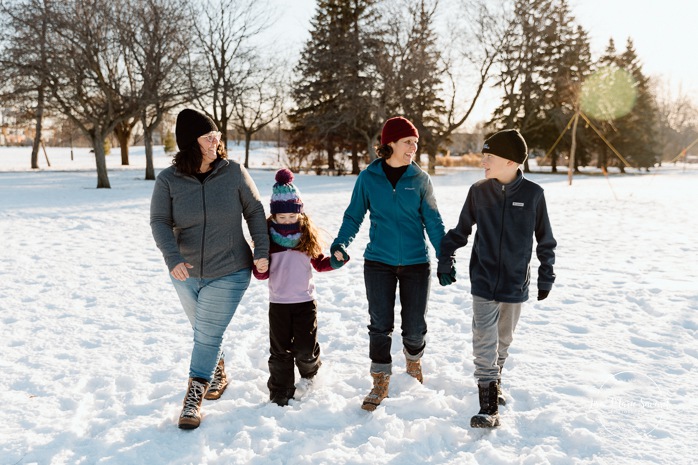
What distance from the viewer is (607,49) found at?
38.7 metres

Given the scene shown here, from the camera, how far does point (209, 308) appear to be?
289 cm

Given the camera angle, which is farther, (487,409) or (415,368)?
(415,368)

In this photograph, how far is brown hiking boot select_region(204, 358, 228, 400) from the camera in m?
3.15

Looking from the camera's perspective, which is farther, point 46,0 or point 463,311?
point 46,0

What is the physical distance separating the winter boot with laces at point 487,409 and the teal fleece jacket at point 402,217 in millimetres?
870

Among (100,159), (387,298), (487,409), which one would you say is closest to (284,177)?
(387,298)

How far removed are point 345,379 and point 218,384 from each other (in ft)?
2.95

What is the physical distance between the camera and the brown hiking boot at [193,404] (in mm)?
2779

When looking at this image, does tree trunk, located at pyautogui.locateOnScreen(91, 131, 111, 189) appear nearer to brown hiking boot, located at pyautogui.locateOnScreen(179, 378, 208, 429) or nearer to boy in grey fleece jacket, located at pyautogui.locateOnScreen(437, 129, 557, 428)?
brown hiking boot, located at pyautogui.locateOnScreen(179, 378, 208, 429)

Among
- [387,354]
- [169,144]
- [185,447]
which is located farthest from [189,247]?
[169,144]

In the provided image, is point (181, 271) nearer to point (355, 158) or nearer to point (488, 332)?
point (488, 332)

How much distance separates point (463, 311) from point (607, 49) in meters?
42.3

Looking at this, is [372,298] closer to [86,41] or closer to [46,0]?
[86,41]

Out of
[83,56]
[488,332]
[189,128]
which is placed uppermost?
[83,56]
